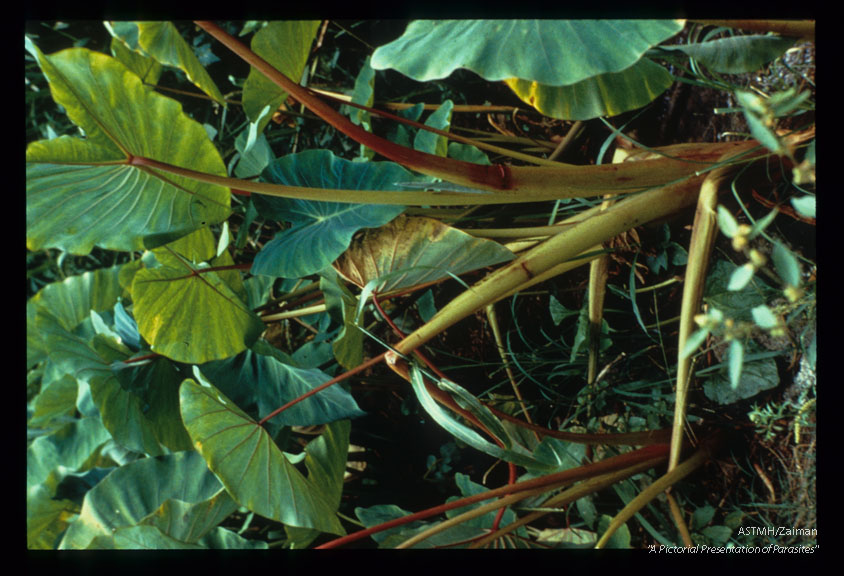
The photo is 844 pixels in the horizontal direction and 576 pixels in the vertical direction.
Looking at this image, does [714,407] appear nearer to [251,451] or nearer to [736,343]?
[736,343]

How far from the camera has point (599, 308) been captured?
2.46 ft

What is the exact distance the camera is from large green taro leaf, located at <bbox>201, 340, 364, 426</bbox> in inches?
30.0

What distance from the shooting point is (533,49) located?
21.2 inches

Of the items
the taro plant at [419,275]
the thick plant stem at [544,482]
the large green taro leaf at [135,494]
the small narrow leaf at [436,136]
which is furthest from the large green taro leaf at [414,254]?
the large green taro leaf at [135,494]

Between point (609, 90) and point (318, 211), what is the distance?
0.36 metres

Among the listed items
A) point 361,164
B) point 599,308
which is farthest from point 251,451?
point 599,308

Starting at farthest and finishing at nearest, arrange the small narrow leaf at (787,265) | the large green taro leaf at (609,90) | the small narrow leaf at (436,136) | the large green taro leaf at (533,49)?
1. the small narrow leaf at (436,136)
2. the large green taro leaf at (609,90)
3. the large green taro leaf at (533,49)
4. the small narrow leaf at (787,265)

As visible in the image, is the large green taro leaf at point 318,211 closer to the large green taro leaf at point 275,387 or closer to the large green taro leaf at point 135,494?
the large green taro leaf at point 275,387

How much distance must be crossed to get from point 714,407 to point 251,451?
1.82 feet

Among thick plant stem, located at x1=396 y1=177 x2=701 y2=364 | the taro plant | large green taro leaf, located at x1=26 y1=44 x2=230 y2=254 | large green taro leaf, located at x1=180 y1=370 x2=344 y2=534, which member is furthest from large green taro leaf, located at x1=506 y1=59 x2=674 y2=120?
large green taro leaf, located at x1=180 y1=370 x2=344 y2=534

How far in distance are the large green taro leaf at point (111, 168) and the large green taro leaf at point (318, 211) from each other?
85mm

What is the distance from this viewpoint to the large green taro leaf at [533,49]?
0.52 metres

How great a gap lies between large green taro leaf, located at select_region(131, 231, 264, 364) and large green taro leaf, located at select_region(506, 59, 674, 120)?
0.47 metres

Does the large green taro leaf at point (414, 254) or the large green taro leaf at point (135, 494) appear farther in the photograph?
the large green taro leaf at point (135, 494)
